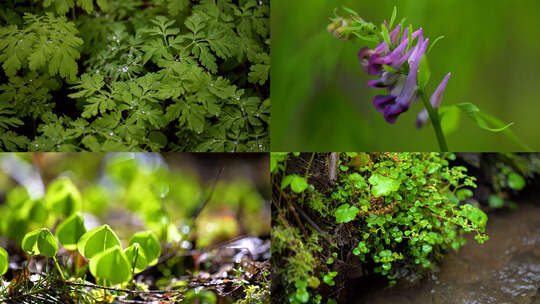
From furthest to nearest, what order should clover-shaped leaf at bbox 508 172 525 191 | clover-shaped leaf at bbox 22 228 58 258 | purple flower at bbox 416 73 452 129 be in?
clover-shaped leaf at bbox 508 172 525 191 < clover-shaped leaf at bbox 22 228 58 258 < purple flower at bbox 416 73 452 129

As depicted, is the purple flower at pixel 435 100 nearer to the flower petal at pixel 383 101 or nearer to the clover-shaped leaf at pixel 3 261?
the flower petal at pixel 383 101

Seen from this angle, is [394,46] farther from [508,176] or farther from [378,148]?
[508,176]

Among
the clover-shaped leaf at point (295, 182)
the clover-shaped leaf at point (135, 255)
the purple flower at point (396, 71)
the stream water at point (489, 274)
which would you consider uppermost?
the purple flower at point (396, 71)

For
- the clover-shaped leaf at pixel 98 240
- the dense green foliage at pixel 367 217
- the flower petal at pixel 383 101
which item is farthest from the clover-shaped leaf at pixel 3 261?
the flower petal at pixel 383 101

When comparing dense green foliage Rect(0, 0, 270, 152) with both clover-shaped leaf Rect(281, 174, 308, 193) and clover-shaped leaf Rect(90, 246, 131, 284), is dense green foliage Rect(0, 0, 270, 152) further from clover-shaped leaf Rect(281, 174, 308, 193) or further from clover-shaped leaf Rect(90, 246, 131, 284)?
clover-shaped leaf Rect(90, 246, 131, 284)

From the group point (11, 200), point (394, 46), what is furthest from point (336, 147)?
point (11, 200)

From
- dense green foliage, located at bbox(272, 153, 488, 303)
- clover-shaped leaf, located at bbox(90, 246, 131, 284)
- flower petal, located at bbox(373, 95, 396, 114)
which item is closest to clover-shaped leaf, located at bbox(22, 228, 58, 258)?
clover-shaped leaf, located at bbox(90, 246, 131, 284)
